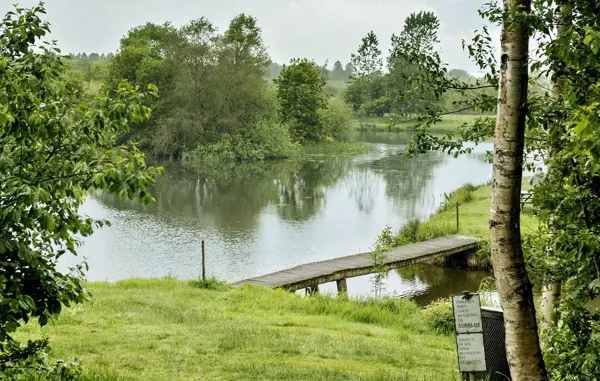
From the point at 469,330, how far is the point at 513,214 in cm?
207

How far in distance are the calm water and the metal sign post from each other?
10.1 m

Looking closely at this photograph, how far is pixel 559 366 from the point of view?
465 cm

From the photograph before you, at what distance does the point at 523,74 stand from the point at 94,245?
836 inches

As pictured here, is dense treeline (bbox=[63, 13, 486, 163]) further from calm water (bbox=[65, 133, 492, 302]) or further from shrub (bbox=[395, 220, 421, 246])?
shrub (bbox=[395, 220, 421, 246])

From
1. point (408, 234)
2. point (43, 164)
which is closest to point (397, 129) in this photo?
point (408, 234)

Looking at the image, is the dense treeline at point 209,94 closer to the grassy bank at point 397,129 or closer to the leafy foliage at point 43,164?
the grassy bank at point 397,129

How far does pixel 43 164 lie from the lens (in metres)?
4.85

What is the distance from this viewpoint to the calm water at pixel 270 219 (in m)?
21.0

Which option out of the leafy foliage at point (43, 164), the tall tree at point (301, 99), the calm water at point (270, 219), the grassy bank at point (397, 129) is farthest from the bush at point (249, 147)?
the leafy foliage at point (43, 164)

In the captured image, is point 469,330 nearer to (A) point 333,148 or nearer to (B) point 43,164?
(B) point 43,164

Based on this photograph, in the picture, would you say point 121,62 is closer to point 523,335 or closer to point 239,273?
point 239,273

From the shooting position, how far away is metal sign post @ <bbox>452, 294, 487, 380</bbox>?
648 centimetres

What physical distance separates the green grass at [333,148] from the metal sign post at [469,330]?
184 ft

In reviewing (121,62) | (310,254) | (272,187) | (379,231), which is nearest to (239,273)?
(310,254)
